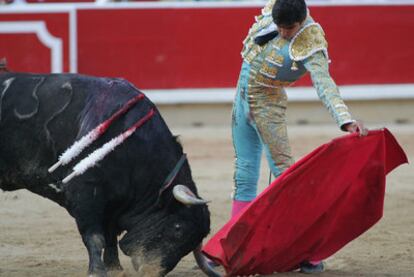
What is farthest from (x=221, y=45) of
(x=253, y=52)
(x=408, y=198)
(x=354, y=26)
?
(x=253, y=52)

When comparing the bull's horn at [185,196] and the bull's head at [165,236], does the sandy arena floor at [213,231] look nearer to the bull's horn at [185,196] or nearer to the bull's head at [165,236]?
the bull's head at [165,236]

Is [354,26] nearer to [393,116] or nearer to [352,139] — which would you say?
[393,116]

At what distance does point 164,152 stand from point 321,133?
5.21m

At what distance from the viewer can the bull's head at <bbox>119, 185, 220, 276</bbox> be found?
4.34 metres

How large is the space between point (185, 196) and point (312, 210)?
721 mm

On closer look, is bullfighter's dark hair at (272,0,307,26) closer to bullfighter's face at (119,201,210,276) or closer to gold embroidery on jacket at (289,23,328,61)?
gold embroidery on jacket at (289,23,328,61)

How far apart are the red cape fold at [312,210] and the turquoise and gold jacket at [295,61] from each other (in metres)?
0.25

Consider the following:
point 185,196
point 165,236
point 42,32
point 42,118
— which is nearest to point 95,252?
point 165,236

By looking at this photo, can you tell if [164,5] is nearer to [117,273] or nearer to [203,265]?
[117,273]

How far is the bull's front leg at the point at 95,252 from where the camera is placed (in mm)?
4293

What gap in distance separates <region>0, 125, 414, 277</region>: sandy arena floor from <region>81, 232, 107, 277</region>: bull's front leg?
398 mm

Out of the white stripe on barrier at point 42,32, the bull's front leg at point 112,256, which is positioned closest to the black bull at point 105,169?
the bull's front leg at point 112,256

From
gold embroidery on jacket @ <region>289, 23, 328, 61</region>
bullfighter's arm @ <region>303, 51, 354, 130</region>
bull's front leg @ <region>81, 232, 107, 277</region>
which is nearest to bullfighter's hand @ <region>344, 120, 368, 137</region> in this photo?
bullfighter's arm @ <region>303, 51, 354, 130</region>

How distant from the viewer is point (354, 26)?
400 inches
